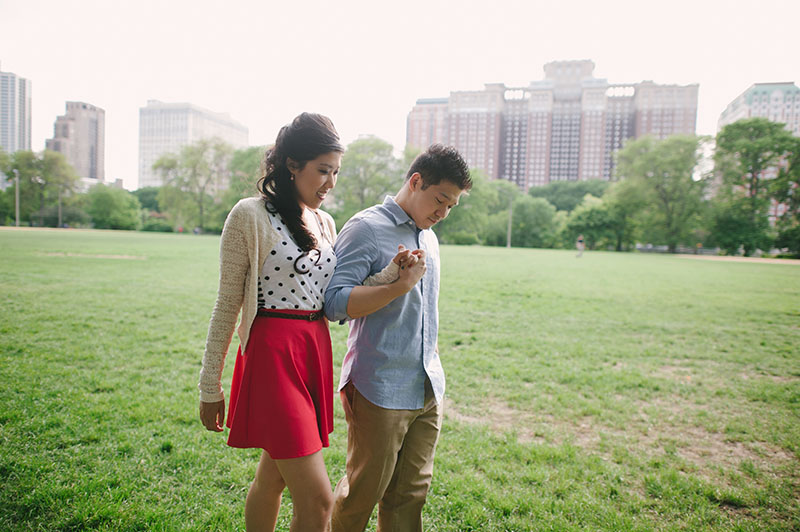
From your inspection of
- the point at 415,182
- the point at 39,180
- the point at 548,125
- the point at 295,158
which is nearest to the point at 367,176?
the point at 39,180

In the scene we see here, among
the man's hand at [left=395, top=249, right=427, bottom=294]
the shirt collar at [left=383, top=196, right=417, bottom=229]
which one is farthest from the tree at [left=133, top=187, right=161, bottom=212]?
the man's hand at [left=395, top=249, right=427, bottom=294]

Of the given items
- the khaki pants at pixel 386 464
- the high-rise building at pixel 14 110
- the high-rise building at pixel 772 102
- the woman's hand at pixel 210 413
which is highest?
the high-rise building at pixel 772 102

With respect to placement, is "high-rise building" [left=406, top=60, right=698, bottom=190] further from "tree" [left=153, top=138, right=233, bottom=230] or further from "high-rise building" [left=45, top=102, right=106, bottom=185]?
"high-rise building" [left=45, top=102, right=106, bottom=185]

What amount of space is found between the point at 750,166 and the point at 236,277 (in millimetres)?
59785

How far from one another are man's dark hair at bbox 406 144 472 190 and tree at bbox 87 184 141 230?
257 feet

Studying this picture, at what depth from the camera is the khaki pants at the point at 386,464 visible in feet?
6.31

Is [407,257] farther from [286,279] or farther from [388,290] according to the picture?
[286,279]

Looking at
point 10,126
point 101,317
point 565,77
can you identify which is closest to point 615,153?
point 101,317

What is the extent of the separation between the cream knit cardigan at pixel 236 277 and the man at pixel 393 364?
11.8 inches

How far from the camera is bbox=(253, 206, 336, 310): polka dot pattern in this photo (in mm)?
1816

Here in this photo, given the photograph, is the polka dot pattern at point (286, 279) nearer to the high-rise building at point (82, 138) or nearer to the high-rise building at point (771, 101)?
the high-rise building at point (771, 101)

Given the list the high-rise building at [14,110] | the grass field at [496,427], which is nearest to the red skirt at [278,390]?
the grass field at [496,427]

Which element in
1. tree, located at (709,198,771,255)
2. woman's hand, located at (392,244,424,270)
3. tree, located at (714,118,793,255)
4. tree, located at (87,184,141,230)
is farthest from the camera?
tree, located at (87,184,141,230)

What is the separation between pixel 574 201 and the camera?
75500mm
